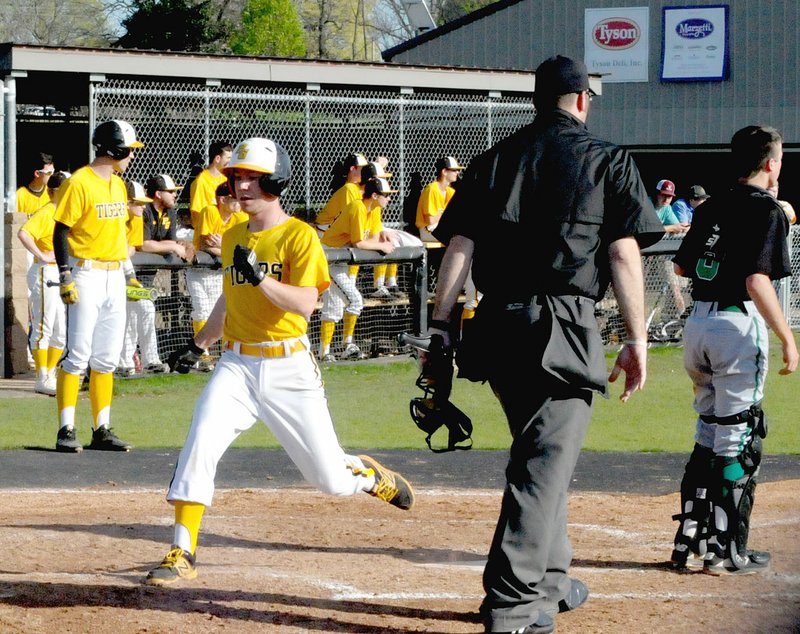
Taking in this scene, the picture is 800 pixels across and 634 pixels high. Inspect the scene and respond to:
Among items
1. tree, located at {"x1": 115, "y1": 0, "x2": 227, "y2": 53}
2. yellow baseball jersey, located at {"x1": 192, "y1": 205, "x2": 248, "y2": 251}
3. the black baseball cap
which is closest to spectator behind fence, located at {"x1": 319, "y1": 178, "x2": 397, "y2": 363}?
yellow baseball jersey, located at {"x1": 192, "y1": 205, "x2": 248, "y2": 251}

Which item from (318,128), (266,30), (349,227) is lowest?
(349,227)

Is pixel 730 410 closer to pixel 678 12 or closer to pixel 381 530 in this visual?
pixel 381 530

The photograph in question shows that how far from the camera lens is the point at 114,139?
845 centimetres

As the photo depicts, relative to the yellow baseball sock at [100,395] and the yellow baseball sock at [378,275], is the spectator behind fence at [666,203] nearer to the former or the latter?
the yellow baseball sock at [378,275]

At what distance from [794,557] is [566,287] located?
2.30 m

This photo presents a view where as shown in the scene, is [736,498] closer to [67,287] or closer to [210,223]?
[67,287]

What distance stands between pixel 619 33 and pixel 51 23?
34115 millimetres

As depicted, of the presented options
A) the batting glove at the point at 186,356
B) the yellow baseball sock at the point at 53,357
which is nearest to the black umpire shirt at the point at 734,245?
the batting glove at the point at 186,356

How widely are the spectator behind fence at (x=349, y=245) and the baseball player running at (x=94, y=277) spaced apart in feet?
14.6

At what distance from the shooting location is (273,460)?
8.72m

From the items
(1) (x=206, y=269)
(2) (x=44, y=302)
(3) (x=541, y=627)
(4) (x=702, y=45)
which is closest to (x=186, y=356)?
(3) (x=541, y=627)

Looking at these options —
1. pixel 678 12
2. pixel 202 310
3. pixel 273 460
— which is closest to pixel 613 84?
pixel 678 12

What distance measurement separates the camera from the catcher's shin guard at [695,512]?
18.4 feet

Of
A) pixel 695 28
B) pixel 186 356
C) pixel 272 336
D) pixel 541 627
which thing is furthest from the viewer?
pixel 695 28
